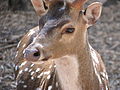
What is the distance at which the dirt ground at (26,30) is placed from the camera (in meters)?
6.75

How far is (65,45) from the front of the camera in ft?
11.9

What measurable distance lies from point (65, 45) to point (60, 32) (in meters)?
0.15

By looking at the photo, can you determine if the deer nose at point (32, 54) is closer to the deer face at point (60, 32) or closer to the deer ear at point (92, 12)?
the deer face at point (60, 32)

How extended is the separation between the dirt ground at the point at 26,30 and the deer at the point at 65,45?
2.45 m

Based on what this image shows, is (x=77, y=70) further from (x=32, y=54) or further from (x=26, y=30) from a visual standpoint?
(x=26, y=30)

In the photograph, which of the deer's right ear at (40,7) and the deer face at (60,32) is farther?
the deer's right ear at (40,7)

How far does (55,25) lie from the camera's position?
352cm

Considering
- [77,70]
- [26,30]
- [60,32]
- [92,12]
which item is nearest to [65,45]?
[60,32]

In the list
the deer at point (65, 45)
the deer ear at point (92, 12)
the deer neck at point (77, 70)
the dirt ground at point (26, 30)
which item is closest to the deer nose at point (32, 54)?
the deer at point (65, 45)

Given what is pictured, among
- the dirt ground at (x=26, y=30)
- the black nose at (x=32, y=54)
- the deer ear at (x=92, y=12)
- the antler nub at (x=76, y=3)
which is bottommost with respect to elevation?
the dirt ground at (x=26, y=30)

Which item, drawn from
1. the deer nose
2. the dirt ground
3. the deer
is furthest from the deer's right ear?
the dirt ground

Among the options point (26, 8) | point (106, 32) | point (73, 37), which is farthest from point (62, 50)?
point (26, 8)

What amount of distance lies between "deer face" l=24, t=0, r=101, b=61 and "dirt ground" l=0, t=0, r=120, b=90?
2.77 m

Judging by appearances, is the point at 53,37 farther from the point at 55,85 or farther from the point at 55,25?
the point at 55,85
